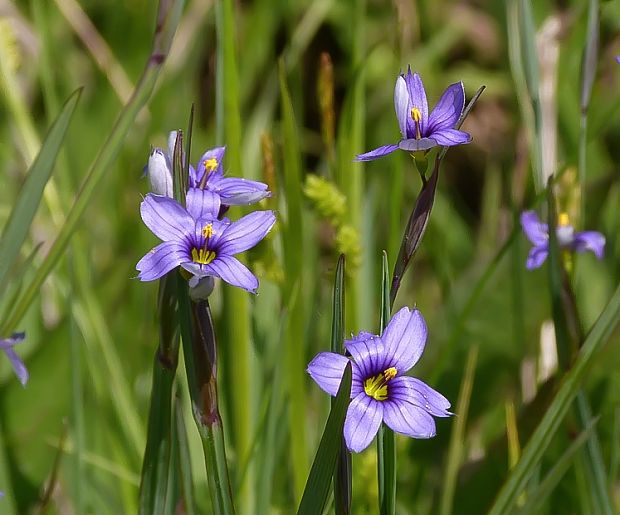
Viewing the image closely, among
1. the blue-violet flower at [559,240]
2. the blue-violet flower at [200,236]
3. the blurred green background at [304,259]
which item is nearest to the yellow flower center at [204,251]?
the blue-violet flower at [200,236]

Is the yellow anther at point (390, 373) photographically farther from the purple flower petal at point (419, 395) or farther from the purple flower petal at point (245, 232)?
the purple flower petal at point (245, 232)

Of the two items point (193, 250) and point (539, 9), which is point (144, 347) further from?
point (539, 9)

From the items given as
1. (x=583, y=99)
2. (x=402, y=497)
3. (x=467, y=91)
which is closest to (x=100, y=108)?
(x=467, y=91)

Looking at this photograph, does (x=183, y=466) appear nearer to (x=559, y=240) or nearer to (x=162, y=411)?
(x=162, y=411)

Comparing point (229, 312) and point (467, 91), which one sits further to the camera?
point (467, 91)

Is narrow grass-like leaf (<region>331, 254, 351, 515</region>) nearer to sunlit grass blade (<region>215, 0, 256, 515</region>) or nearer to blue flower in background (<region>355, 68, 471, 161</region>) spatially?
blue flower in background (<region>355, 68, 471, 161</region>)

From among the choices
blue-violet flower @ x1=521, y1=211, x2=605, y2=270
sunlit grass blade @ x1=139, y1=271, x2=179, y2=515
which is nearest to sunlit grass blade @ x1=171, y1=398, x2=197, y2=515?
sunlit grass blade @ x1=139, y1=271, x2=179, y2=515

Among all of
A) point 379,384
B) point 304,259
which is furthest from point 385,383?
point 304,259
